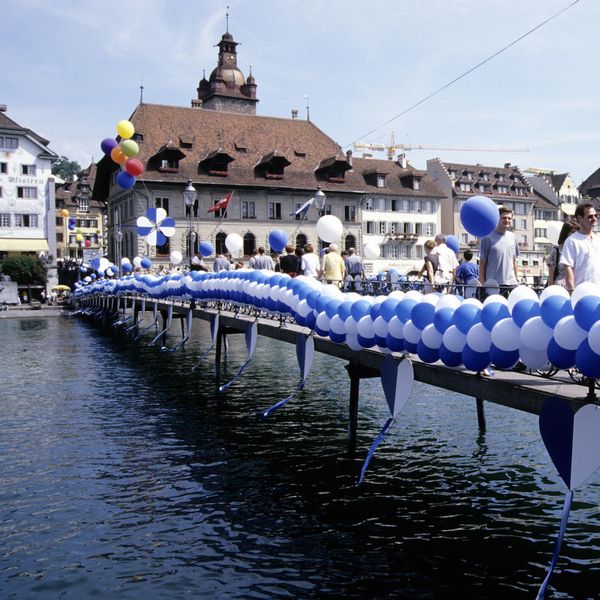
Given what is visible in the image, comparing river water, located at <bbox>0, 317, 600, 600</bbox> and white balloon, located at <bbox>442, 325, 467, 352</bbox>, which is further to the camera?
white balloon, located at <bbox>442, 325, 467, 352</bbox>

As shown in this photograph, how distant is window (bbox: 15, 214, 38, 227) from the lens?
7038cm

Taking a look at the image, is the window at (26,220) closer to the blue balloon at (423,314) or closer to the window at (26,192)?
the window at (26,192)

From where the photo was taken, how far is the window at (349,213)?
73344 mm

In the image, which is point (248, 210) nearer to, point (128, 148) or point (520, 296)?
point (128, 148)

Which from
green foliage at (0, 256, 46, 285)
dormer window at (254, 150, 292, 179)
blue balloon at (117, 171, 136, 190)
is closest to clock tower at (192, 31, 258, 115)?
dormer window at (254, 150, 292, 179)

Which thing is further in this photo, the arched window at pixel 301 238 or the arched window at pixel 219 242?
the arched window at pixel 301 238

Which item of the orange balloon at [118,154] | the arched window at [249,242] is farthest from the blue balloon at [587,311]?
the arched window at [249,242]

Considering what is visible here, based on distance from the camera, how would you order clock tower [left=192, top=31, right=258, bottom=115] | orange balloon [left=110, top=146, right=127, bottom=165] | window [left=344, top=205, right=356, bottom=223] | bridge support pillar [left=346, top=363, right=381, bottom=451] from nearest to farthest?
bridge support pillar [left=346, top=363, right=381, bottom=451]
orange balloon [left=110, top=146, right=127, bottom=165]
window [left=344, top=205, right=356, bottom=223]
clock tower [left=192, top=31, right=258, bottom=115]

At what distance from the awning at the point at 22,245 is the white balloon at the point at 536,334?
67.1 m

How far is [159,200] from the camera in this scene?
6412 cm

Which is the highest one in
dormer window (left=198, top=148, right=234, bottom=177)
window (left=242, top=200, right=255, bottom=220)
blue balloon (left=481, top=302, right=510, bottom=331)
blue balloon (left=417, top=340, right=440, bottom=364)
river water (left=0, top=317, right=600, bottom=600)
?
dormer window (left=198, top=148, right=234, bottom=177)

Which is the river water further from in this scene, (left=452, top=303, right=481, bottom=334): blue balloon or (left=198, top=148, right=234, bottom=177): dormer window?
(left=198, top=148, right=234, bottom=177): dormer window

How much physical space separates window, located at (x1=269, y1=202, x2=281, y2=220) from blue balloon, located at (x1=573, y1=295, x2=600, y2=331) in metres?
62.6

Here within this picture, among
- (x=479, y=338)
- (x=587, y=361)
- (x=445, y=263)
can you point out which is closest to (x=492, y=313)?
(x=479, y=338)
